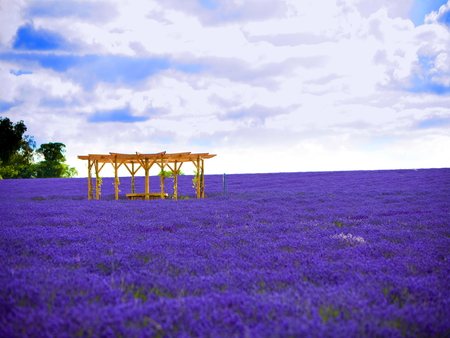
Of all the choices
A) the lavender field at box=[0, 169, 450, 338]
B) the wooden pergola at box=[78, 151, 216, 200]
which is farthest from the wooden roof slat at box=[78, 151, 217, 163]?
the lavender field at box=[0, 169, 450, 338]

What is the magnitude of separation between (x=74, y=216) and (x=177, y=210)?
296 cm

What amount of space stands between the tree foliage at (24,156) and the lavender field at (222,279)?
1666 inches

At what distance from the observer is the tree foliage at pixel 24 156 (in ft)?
139

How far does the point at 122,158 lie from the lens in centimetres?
1895

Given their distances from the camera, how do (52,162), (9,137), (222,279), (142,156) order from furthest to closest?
(52,162)
(9,137)
(142,156)
(222,279)

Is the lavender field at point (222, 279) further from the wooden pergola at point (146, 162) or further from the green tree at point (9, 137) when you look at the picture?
the green tree at point (9, 137)

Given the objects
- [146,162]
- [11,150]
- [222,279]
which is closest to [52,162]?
[11,150]

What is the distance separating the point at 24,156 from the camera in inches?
1930

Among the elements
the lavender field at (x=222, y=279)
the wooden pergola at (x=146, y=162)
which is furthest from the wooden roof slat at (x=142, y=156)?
the lavender field at (x=222, y=279)

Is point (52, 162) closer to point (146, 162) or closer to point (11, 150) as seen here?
point (11, 150)

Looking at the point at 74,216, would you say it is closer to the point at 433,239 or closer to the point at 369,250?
the point at 369,250

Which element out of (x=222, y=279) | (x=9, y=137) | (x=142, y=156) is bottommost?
(x=222, y=279)

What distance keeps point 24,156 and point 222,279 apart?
5487 centimetres

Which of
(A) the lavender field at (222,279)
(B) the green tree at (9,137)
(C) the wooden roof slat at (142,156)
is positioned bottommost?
(A) the lavender field at (222,279)
